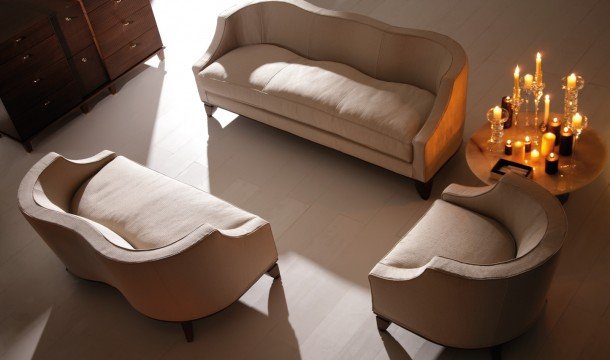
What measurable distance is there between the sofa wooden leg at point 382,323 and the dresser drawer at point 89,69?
109 inches

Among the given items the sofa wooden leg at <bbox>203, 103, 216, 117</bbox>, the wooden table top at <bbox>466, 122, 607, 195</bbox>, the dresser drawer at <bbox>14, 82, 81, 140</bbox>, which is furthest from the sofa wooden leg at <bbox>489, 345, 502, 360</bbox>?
the dresser drawer at <bbox>14, 82, 81, 140</bbox>

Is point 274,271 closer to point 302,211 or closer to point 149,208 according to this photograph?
point 302,211

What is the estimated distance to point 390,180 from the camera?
157 inches

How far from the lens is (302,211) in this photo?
3900 millimetres

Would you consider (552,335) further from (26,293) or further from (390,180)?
(26,293)

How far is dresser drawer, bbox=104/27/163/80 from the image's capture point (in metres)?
4.98

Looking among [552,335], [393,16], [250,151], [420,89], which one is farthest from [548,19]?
[552,335]

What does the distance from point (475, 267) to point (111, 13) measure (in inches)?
Result: 128

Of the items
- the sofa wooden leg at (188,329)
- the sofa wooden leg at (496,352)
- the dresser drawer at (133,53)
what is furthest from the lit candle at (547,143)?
the dresser drawer at (133,53)

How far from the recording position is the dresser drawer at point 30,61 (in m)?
4.37

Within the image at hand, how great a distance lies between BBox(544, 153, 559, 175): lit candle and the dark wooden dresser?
2.95 m

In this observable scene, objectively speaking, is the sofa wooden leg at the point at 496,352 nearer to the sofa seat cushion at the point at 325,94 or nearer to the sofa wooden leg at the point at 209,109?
the sofa seat cushion at the point at 325,94

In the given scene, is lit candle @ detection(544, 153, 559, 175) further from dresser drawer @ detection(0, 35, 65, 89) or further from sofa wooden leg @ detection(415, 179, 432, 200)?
dresser drawer @ detection(0, 35, 65, 89)

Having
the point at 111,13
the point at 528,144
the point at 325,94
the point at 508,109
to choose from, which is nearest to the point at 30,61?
the point at 111,13
